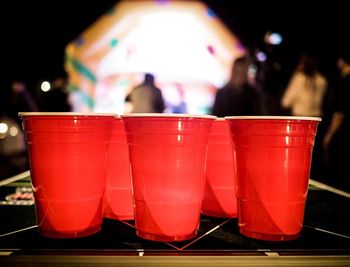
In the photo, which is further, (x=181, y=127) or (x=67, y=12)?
(x=67, y=12)

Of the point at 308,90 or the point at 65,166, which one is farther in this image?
the point at 308,90

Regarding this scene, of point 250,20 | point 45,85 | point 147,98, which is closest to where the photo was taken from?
point 147,98

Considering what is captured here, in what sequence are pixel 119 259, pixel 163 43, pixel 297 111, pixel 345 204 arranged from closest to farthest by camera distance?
pixel 119 259 → pixel 345 204 → pixel 297 111 → pixel 163 43

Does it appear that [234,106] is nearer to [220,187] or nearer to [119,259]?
Answer: [220,187]

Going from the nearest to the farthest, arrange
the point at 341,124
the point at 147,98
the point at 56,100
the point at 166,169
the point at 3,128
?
the point at 166,169 → the point at 341,124 → the point at 147,98 → the point at 56,100 → the point at 3,128

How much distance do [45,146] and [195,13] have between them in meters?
7.22

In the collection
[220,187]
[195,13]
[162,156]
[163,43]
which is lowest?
[220,187]

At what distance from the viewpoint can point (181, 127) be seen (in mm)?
753

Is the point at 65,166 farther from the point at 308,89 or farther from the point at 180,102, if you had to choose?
the point at 180,102

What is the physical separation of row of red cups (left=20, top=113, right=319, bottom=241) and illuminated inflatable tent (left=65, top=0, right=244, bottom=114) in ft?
19.7

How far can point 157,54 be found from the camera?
722cm

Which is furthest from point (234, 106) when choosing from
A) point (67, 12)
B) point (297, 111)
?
point (67, 12)

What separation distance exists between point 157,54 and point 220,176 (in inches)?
254

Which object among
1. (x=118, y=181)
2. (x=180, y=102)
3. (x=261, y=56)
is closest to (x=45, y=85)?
(x=180, y=102)
